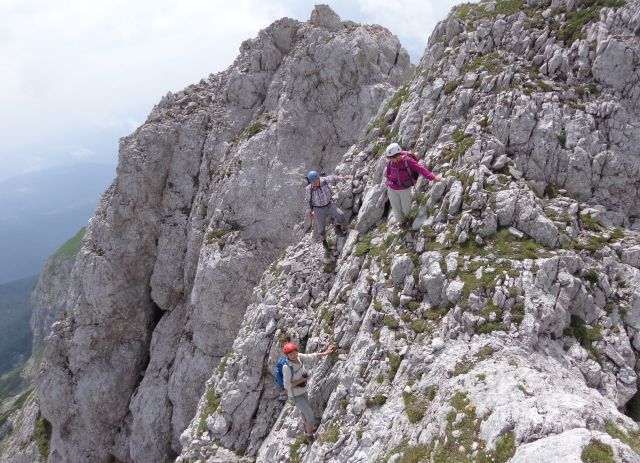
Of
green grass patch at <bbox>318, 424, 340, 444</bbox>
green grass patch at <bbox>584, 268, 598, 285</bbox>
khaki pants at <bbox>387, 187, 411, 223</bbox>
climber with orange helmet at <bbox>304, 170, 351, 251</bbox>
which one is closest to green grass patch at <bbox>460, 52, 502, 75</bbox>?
khaki pants at <bbox>387, 187, 411, 223</bbox>

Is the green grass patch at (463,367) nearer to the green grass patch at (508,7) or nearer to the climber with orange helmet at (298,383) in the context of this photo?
the climber with orange helmet at (298,383)

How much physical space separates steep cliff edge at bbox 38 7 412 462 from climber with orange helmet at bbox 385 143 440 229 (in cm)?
1693

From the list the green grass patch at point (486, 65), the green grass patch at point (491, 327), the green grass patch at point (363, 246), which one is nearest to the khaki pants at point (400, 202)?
the green grass patch at point (363, 246)

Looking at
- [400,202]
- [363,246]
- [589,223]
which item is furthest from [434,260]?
[589,223]

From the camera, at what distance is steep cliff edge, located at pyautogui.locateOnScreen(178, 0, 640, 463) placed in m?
12.4

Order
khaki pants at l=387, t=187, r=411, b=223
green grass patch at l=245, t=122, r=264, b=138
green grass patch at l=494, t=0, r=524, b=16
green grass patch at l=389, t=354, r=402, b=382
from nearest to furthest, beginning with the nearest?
green grass patch at l=389, t=354, r=402, b=382 < khaki pants at l=387, t=187, r=411, b=223 < green grass patch at l=494, t=0, r=524, b=16 < green grass patch at l=245, t=122, r=264, b=138

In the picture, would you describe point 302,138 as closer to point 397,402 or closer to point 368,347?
point 368,347

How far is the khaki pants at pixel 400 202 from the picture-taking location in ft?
64.3

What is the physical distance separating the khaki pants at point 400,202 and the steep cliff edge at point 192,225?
55.4ft

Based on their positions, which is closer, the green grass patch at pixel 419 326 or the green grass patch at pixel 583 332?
the green grass patch at pixel 583 332

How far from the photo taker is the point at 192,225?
40969 mm

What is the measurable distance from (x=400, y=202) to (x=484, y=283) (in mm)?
6065

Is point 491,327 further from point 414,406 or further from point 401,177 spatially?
point 401,177

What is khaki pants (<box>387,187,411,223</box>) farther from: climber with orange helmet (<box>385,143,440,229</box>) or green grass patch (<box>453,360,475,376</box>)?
green grass patch (<box>453,360,475,376</box>)
